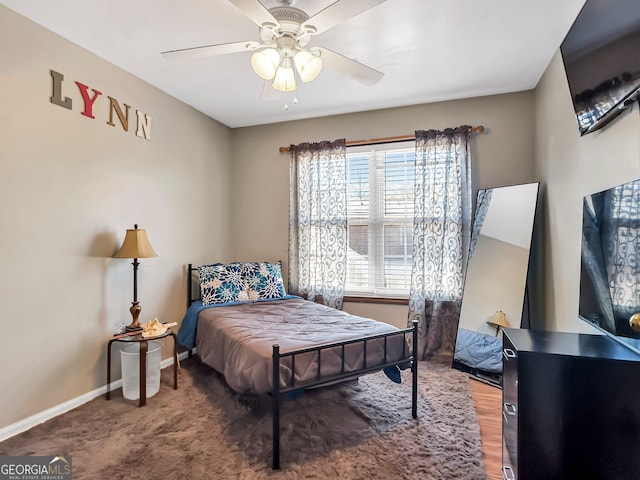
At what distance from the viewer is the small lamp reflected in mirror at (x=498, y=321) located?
2.91 m

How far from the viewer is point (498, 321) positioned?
293 cm

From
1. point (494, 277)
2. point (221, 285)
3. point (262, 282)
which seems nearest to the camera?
point (494, 277)

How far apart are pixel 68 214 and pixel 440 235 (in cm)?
315

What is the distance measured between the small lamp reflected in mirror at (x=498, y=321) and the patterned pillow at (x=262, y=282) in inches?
79.7

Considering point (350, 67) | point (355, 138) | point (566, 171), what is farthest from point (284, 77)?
point (566, 171)

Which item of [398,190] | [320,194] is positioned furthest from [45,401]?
[398,190]

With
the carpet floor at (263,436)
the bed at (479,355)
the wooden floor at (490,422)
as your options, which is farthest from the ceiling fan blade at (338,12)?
the bed at (479,355)

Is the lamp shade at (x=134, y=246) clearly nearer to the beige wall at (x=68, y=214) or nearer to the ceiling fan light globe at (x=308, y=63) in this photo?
the beige wall at (x=68, y=214)

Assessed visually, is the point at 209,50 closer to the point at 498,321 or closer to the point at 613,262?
the point at 613,262

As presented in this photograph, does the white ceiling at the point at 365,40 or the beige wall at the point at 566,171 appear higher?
the white ceiling at the point at 365,40

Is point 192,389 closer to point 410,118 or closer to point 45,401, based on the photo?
point 45,401

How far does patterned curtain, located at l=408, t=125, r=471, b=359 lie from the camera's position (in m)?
3.34

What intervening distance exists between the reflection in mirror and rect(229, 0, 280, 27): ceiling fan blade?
8.15 ft

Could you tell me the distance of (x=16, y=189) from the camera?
2.12 m
